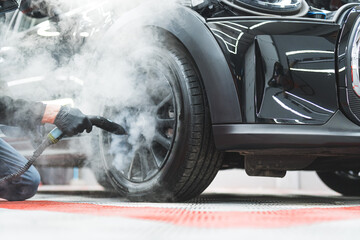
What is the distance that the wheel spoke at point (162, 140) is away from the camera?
7.82 feet

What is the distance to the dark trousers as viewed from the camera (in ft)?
9.49

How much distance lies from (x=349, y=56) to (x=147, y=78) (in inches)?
38.0

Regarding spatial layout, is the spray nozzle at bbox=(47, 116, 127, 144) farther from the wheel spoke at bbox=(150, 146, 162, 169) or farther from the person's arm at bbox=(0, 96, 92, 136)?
the wheel spoke at bbox=(150, 146, 162, 169)

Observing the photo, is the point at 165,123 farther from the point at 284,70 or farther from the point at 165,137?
the point at 284,70

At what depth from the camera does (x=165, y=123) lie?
242 cm

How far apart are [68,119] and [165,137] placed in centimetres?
49

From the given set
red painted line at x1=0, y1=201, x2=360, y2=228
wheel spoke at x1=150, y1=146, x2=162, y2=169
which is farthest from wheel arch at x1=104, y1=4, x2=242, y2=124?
red painted line at x1=0, y1=201, x2=360, y2=228

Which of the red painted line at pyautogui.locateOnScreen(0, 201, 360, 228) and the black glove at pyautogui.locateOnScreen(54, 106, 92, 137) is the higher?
the black glove at pyautogui.locateOnScreen(54, 106, 92, 137)

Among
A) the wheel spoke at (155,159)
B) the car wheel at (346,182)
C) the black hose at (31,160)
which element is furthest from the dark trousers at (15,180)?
the car wheel at (346,182)

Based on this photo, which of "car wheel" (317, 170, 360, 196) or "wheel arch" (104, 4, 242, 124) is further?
"car wheel" (317, 170, 360, 196)

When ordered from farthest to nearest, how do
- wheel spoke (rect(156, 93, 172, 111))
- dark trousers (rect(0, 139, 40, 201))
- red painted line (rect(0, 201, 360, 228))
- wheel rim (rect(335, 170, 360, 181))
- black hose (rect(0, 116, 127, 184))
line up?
wheel rim (rect(335, 170, 360, 181)), dark trousers (rect(0, 139, 40, 201)), black hose (rect(0, 116, 127, 184)), wheel spoke (rect(156, 93, 172, 111)), red painted line (rect(0, 201, 360, 228))

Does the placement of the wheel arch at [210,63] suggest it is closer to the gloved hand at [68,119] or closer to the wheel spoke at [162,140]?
the wheel spoke at [162,140]

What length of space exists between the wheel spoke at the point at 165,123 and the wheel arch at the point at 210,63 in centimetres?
22

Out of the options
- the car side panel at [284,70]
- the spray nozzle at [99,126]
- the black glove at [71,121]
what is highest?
the car side panel at [284,70]
